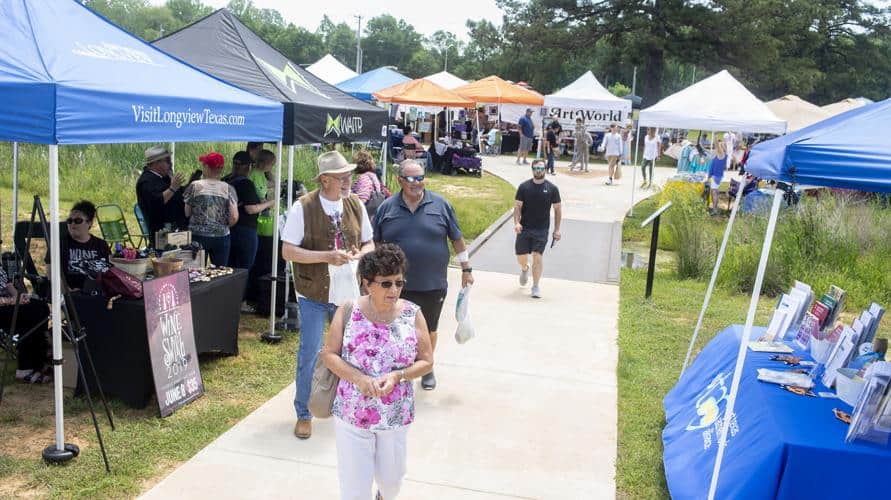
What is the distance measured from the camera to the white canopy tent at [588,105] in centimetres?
2566

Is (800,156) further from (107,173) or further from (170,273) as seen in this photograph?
(107,173)

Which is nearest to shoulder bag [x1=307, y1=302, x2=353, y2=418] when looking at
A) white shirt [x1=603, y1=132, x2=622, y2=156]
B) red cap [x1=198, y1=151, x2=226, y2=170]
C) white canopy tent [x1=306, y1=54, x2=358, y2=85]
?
red cap [x1=198, y1=151, x2=226, y2=170]

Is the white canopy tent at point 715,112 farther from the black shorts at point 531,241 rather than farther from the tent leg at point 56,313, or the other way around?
the tent leg at point 56,313

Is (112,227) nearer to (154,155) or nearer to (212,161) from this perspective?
(154,155)

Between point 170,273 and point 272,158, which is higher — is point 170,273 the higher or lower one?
the lower one

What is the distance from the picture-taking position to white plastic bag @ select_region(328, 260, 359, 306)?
199 inches

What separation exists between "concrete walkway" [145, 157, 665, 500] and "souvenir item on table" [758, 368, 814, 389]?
1153 mm

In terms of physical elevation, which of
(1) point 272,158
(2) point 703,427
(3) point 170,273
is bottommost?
(2) point 703,427

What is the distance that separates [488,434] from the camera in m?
5.53

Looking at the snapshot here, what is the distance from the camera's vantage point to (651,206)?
18.6 metres

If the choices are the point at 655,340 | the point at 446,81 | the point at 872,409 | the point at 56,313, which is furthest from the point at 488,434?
the point at 446,81

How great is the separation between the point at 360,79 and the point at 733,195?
12.0 m

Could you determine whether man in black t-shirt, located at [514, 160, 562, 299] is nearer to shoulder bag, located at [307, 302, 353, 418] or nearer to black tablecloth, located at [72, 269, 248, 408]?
black tablecloth, located at [72, 269, 248, 408]

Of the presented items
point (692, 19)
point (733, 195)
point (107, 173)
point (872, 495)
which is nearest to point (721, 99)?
point (733, 195)
